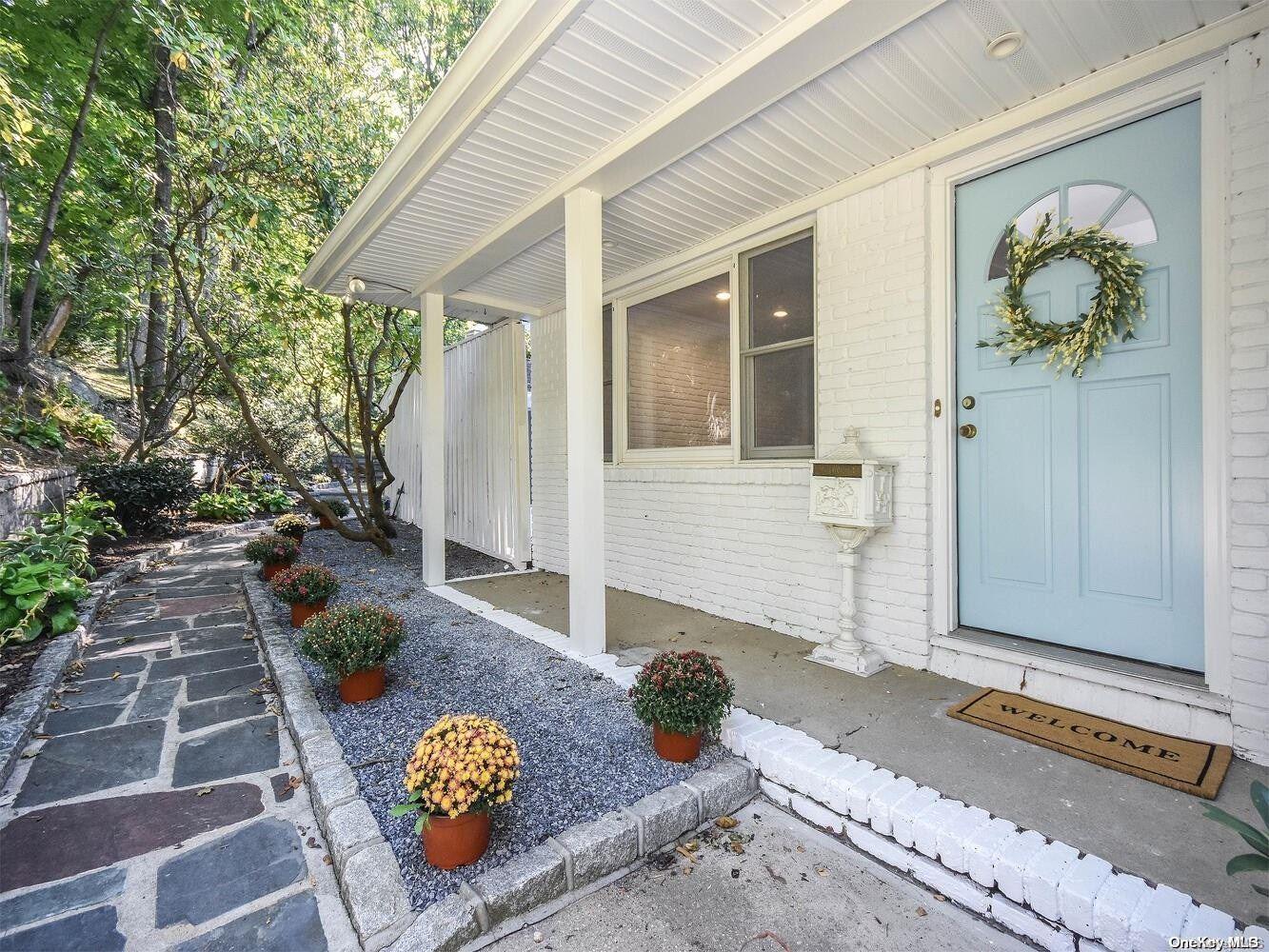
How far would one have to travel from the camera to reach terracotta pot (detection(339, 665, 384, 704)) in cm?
258

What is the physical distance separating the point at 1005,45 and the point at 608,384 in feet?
11.5

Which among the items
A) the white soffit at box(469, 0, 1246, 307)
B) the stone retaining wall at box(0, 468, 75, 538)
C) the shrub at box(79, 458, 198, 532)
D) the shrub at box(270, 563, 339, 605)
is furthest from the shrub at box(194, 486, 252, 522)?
the white soffit at box(469, 0, 1246, 307)

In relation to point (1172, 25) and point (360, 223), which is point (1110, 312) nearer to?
point (1172, 25)

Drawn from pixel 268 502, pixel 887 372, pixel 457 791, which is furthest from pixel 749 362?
pixel 268 502

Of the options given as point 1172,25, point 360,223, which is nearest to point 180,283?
point 360,223

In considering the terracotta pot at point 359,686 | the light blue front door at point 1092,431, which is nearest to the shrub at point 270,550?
the terracotta pot at point 359,686

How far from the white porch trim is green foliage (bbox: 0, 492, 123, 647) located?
5112 millimetres

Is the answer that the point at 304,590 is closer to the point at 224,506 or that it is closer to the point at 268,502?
the point at 224,506

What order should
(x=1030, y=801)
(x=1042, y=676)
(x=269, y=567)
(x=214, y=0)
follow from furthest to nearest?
(x=214, y=0), (x=269, y=567), (x=1042, y=676), (x=1030, y=801)

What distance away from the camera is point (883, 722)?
7.44 feet

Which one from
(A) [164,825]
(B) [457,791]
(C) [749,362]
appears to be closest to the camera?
(B) [457,791]

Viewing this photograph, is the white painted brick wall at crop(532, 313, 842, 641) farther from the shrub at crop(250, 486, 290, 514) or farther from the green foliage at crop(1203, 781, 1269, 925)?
the shrub at crop(250, 486, 290, 514)

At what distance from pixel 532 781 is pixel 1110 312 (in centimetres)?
290

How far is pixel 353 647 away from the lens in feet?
8.30
